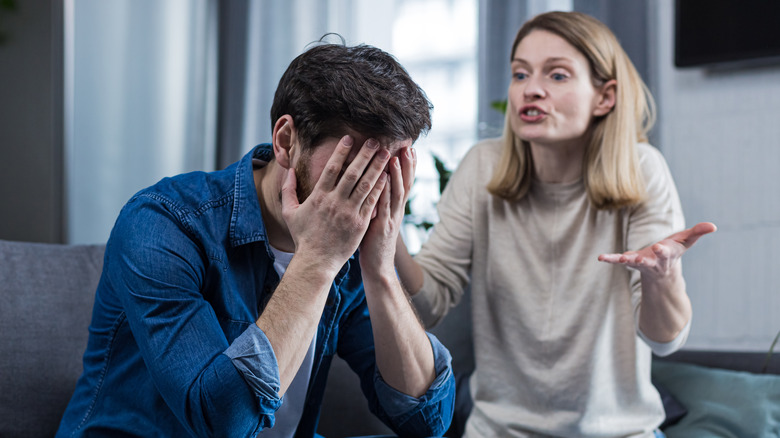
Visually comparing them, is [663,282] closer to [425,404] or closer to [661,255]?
[661,255]

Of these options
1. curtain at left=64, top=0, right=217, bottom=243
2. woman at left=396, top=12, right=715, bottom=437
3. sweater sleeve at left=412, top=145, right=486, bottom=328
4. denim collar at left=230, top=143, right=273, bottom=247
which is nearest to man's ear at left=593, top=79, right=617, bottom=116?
woman at left=396, top=12, right=715, bottom=437

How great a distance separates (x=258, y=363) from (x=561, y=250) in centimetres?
83

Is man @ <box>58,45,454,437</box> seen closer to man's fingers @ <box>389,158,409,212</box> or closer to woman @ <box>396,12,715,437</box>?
man's fingers @ <box>389,158,409,212</box>

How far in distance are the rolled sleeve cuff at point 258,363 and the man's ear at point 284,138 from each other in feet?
0.84

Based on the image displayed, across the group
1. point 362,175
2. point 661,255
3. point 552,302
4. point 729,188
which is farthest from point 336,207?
point 729,188

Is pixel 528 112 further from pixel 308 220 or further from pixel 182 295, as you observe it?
pixel 182 295

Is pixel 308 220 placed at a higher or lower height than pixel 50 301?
higher

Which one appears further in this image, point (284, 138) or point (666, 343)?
point (666, 343)

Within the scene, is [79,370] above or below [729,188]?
below

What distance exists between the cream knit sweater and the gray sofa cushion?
0.71 m

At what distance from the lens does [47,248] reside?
4.81ft

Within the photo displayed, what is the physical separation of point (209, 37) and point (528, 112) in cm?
243

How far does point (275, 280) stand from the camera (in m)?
1.04

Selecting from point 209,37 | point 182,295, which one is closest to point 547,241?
point 182,295
